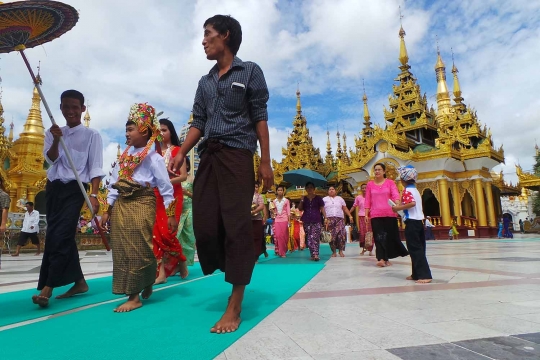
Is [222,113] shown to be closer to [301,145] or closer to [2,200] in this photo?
[2,200]

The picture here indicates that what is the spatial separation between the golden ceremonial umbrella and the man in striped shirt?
1.17 metres

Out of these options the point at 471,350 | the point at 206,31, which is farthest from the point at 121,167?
the point at 471,350

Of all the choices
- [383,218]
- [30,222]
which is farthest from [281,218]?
[30,222]

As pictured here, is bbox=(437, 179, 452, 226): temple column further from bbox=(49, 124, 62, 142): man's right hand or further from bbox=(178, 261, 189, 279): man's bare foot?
bbox=(49, 124, 62, 142): man's right hand

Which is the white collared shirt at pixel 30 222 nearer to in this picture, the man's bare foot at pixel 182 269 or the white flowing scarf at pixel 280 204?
the white flowing scarf at pixel 280 204

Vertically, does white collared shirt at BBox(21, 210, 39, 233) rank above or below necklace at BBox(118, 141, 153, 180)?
below

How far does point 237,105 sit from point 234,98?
5cm

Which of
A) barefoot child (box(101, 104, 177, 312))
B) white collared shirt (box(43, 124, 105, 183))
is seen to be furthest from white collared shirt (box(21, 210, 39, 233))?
barefoot child (box(101, 104, 177, 312))

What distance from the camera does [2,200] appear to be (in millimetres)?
3756

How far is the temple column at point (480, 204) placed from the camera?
20922 millimetres

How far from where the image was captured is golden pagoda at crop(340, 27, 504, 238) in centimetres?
2084

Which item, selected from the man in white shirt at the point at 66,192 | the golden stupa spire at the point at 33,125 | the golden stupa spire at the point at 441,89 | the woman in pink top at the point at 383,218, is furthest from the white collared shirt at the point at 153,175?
the golden stupa spire at the point at 33,125

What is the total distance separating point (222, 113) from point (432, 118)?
25912mm

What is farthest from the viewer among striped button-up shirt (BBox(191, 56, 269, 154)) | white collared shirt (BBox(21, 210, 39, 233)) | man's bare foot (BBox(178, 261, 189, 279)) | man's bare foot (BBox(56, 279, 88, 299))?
white collared shirt (BBox(21, 210, 39, 233))
